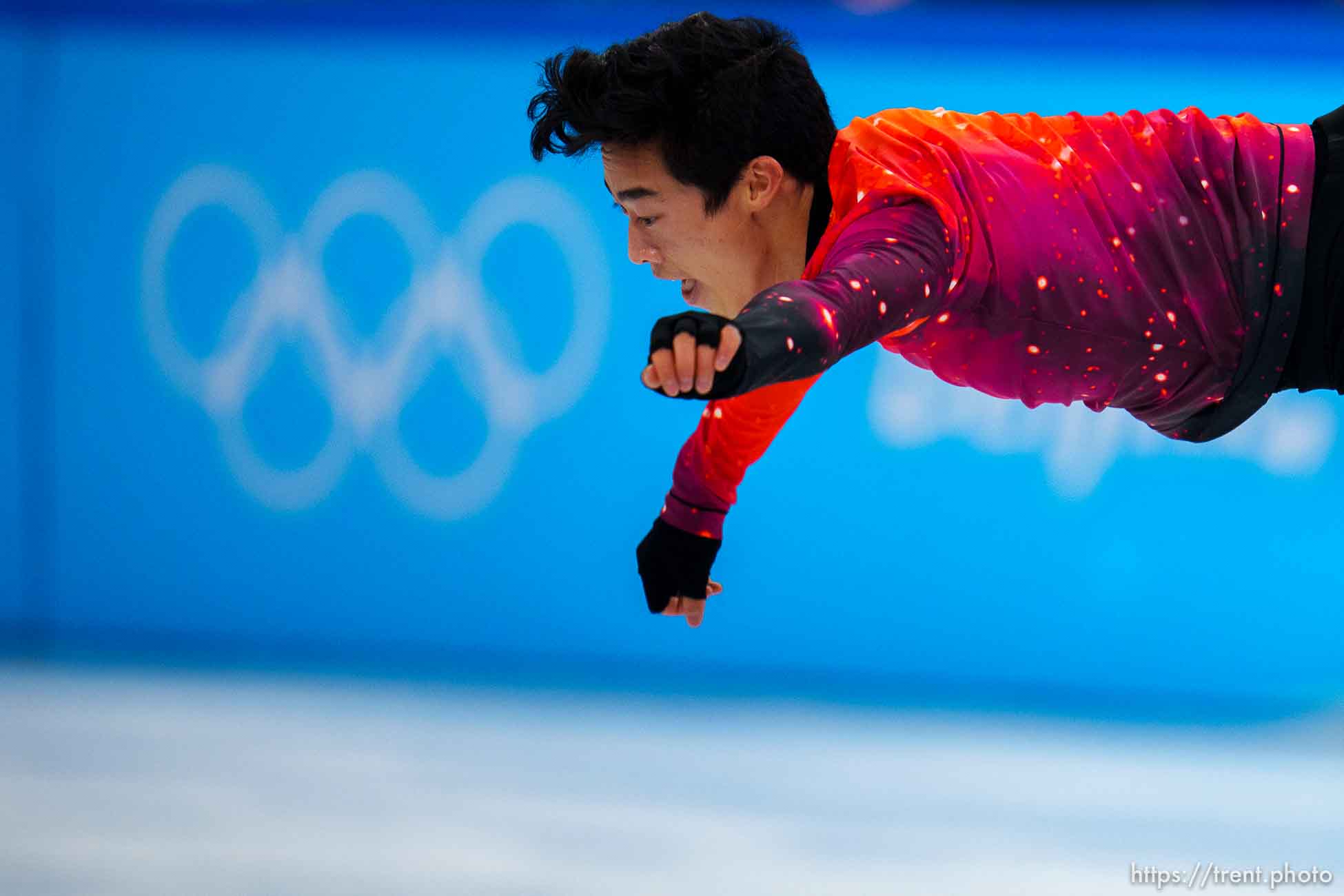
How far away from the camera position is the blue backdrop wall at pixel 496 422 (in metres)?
3.62

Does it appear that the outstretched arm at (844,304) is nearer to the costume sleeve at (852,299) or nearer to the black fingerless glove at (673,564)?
the costume sleeve at (852,299)

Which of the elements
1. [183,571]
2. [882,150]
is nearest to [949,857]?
[882,150]

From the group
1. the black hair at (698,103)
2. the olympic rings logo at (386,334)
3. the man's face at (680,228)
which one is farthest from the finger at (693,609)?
the olympic rings logo at (386,334)

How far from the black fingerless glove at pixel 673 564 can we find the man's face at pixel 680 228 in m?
0.39

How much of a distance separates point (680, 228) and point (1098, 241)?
494 millimetres

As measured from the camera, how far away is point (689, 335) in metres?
1.15

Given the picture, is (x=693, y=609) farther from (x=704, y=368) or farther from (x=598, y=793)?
(x=598, y=793)

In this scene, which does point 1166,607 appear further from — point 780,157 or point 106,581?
point 106,581

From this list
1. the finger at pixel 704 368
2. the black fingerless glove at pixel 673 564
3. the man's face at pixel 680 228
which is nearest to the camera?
the finger at pixel 704 368

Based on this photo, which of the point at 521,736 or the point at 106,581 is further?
the point at 106,581

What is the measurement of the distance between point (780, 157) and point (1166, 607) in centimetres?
237

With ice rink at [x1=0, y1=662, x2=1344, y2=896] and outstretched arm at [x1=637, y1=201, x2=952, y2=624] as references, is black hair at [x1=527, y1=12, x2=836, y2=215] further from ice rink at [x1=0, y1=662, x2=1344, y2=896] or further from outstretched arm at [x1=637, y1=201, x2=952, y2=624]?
ice rink at [x1=0, y1=662, x2=1344, y2=896]

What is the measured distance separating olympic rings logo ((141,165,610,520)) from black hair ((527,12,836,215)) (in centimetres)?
212

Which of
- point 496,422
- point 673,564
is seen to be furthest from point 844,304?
point 496,422
